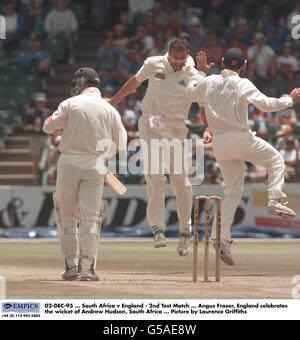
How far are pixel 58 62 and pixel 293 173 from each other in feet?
23.6

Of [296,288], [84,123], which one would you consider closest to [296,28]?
[84,123]

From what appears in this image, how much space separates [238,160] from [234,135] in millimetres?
411

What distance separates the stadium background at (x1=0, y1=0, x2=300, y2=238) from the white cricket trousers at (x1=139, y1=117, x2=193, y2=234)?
5.91 m

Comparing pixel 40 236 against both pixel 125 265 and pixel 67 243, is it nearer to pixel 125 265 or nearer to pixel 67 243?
pixel 125 265

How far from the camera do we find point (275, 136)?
23406mm

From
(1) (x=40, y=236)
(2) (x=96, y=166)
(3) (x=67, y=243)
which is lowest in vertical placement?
(1) (x=40, y=236)

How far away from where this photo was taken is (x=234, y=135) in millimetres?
14766

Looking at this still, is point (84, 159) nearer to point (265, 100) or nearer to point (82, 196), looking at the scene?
point (82, 196)

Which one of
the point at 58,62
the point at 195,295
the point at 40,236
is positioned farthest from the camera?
the point at 58,62

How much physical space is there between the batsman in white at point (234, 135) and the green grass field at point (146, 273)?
75cm

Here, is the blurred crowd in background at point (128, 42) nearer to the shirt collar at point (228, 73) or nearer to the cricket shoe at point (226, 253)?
the shirt collar at point (228, 73)

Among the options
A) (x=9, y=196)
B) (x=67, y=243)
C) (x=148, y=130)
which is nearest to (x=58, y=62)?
(x=9, y=196)

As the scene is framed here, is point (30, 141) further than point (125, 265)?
Yes

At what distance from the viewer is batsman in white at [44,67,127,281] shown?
44.9ft
